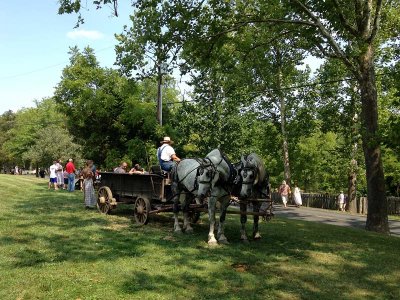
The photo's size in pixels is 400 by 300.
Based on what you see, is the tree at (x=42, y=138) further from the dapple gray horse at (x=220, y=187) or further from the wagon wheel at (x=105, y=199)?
the dapple gray horse at (x=220, y=187)

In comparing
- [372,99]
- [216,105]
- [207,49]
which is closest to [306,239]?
[372,99]

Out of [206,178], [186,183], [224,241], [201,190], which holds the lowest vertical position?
[224,241]

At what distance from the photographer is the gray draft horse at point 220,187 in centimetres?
1017

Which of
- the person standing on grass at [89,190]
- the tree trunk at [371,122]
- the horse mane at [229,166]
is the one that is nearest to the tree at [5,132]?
the person standing on grass at [89,190]

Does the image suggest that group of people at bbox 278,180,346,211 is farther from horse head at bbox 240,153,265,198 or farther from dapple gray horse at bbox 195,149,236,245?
horse head at bbox 240,153,265,198

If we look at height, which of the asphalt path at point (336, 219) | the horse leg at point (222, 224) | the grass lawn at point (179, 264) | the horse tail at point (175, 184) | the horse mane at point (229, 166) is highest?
the horse mane at point (229, 166)

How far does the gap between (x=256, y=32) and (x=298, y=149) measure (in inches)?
1264

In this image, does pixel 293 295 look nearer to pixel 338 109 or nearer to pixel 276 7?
pixel 276 7

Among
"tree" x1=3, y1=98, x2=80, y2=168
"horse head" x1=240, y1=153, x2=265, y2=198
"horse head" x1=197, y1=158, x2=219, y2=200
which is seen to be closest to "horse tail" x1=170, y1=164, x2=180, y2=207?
"horse head" x1=197, y1=158, x2=219, y2=200

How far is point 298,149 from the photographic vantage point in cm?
5081

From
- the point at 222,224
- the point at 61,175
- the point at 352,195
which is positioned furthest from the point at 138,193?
the point at 352,195

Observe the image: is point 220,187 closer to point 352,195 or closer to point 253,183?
point 253,183

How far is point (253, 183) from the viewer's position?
32.3 feet

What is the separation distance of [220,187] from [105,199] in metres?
5.59
